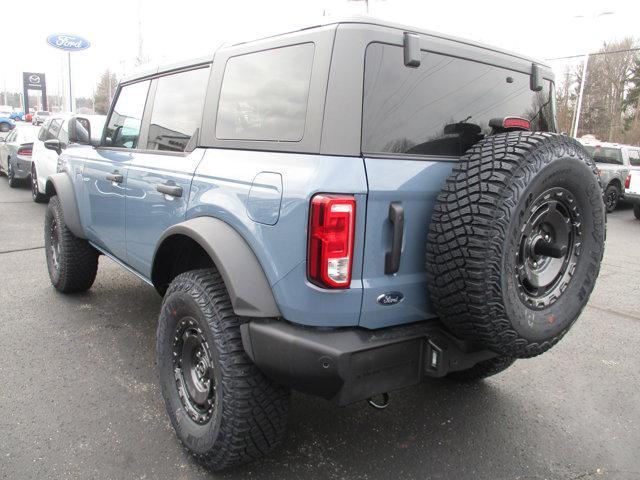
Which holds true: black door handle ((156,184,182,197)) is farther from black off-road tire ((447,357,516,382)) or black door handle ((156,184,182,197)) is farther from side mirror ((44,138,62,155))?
side mirror ((44,138,62,155))

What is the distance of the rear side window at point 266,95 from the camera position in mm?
2119

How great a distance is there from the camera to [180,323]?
98.8 inches

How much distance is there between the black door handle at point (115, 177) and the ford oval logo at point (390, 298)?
211 cm

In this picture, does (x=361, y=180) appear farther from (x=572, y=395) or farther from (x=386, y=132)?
(x=572, y=395)

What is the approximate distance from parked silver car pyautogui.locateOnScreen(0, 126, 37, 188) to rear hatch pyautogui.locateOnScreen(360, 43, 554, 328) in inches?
442

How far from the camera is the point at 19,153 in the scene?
36.8ft

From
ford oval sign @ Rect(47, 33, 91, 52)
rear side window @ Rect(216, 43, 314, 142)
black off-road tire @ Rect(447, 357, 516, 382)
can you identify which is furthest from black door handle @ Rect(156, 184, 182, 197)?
ford oval sign @ Rect(47, 33, 91, 52)

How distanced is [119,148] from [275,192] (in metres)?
2.04

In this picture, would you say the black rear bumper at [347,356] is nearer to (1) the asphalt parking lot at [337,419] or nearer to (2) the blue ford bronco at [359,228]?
(2) the blue ford bronco at [359,228]

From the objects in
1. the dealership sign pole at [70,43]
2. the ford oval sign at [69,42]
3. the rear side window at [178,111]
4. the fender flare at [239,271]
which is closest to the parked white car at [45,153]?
the rear side window at [178,111]

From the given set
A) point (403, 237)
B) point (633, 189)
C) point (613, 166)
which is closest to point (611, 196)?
point (613, 166)

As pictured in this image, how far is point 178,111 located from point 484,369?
94.8 inches

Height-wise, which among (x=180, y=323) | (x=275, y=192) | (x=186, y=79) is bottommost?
(x=180, y=323)

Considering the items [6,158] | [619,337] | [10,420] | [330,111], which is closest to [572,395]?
[619,337]
